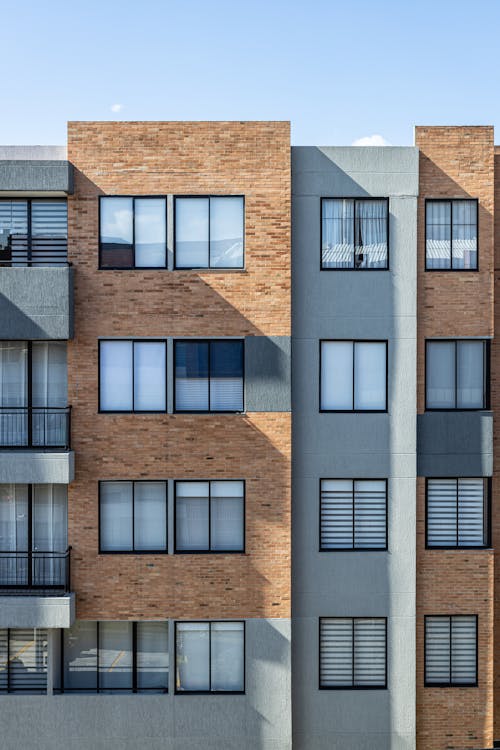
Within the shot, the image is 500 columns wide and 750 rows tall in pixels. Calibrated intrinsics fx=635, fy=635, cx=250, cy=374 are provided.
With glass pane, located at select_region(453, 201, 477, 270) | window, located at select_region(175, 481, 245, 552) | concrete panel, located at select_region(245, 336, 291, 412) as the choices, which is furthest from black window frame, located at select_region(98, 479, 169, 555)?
glass pane, located at select_region(453, 201, 477, 270)

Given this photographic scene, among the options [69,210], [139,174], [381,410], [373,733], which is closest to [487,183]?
[381,410]

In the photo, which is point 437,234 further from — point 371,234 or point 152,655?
point 152,655

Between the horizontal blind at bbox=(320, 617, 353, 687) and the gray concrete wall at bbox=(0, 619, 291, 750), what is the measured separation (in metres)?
1.05

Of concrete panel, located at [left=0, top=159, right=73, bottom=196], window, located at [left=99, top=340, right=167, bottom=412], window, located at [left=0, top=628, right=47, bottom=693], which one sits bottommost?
window, located at [left=0, top=628, right=47, bottom=693]

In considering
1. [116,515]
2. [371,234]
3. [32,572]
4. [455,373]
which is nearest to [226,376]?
[116,515]

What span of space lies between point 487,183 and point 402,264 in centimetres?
297

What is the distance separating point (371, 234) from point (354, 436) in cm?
494

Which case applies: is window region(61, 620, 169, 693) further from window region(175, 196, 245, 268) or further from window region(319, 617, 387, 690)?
window region(175, 196, 245, 268)

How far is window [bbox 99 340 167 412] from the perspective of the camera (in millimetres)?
15133

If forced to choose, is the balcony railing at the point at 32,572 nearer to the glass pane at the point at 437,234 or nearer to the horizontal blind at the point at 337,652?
the horizontal blind at the point at 337,652

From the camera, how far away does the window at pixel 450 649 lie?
15.5 metres

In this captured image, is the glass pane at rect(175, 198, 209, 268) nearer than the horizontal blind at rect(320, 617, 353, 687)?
Yes

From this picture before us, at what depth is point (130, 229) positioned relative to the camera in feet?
49.7

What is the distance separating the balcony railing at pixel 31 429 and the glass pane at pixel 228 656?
5.85 m
